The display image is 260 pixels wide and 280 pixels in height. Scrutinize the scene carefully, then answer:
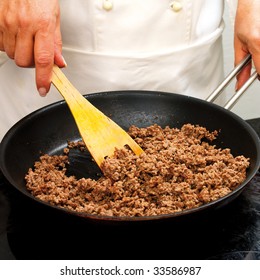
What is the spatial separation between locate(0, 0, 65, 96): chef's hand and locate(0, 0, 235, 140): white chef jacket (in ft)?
0.67

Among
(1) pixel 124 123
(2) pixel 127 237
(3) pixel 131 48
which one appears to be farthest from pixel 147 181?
(3) pixel 131 48

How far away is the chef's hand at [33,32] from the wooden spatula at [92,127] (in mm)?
39

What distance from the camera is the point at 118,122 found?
4.25ft

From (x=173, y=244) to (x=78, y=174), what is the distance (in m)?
0.29

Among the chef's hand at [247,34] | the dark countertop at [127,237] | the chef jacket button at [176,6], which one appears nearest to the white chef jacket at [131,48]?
the chef jacket button at [176,6]

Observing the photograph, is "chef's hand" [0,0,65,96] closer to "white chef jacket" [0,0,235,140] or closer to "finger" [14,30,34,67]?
"finger" [14,30,34,67]

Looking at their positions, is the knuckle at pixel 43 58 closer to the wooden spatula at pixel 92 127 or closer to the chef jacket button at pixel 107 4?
the wooden spatula at pixel 92 127

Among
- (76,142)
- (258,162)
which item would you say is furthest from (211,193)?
(76,142)

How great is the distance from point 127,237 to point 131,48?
1.90 ft

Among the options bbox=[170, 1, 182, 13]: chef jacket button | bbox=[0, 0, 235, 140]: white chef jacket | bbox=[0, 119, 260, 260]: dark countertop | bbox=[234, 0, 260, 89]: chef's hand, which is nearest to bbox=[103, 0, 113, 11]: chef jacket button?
bbox=[0, 0, 235, 140]: white chef jacket

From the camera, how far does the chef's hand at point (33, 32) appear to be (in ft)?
Answer: 3.52

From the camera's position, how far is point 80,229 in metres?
0.96

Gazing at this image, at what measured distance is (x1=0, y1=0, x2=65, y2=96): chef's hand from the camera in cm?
107

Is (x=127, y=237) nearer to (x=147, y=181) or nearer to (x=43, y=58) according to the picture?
(x=147, y=181)
